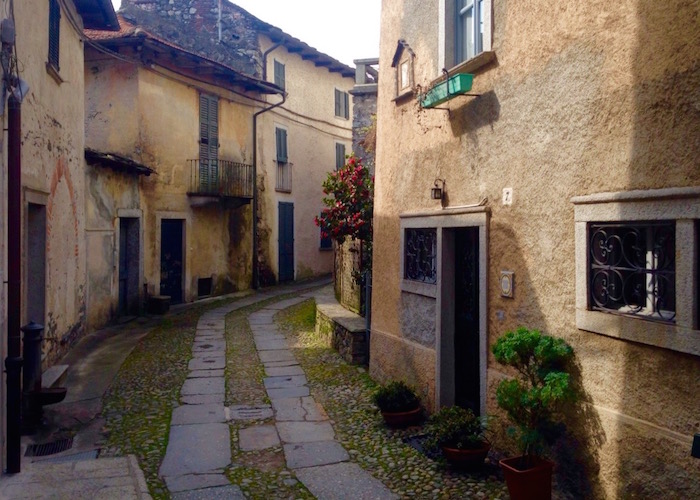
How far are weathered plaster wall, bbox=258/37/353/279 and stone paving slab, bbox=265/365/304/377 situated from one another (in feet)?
A: 33.5

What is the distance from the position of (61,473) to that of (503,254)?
380 centimetres

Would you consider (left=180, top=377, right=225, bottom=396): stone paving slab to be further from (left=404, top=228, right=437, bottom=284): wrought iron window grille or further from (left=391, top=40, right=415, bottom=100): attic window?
(left=391, top=40, right=415, bottom=100): attic window

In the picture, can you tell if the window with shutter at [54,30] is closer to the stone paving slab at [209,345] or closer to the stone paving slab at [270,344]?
the stone paving slab at [209,345]

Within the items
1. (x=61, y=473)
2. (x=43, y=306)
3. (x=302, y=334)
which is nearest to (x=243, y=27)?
(x=302, y=334)

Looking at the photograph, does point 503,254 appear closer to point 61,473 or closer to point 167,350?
point 61,473

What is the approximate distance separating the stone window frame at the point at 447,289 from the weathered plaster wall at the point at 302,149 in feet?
42.0

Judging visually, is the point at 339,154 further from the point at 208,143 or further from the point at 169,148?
the point at 169,148

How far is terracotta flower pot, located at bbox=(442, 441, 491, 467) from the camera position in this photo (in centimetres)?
528

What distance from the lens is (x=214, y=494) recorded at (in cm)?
498

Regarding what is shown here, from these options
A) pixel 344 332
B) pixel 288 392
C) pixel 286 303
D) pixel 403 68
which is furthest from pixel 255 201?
pixel 403 68

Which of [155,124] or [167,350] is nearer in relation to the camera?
[167,350]

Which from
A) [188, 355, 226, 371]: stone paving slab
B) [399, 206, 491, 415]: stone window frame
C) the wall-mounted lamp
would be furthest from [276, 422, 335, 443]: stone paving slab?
[188, 355, 226, 371]: stone paving slab

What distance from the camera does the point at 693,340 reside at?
11.9 ft

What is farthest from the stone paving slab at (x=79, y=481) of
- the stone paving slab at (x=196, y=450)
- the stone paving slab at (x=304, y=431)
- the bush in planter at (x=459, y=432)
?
the bush in planter at (x=459, y=432)
